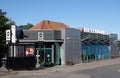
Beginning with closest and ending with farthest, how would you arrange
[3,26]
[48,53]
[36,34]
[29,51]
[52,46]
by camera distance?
[29,51], [36,34], [52,46], [48,53], [3,26]

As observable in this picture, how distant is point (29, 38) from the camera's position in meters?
45.0

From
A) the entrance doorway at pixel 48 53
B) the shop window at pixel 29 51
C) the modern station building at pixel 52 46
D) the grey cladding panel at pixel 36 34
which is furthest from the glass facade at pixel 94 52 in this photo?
the shop window at pixel 29 51

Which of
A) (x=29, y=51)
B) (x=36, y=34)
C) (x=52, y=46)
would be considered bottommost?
(x=29, y=51)

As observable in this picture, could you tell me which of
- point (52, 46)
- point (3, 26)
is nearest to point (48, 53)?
point (52, 46)

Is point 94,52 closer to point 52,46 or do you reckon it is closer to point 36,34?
point 52,46

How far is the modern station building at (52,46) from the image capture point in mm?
35156

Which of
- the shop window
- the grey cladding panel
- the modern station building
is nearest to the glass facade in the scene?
the modern station building

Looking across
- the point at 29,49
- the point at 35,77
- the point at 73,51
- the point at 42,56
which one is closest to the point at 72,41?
the point at 73,51

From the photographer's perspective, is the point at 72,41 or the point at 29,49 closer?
the point at 29,49

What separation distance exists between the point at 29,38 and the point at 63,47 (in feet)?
17.3

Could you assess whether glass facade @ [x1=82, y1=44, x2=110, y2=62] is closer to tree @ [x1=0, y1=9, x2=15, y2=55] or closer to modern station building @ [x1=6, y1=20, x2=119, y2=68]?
modern station building @ [x1=6, y1=20, x2=119, y2=68]

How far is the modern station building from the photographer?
1384 inches

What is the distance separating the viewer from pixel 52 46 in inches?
1805

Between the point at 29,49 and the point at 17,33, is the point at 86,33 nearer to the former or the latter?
the point at 17,33
